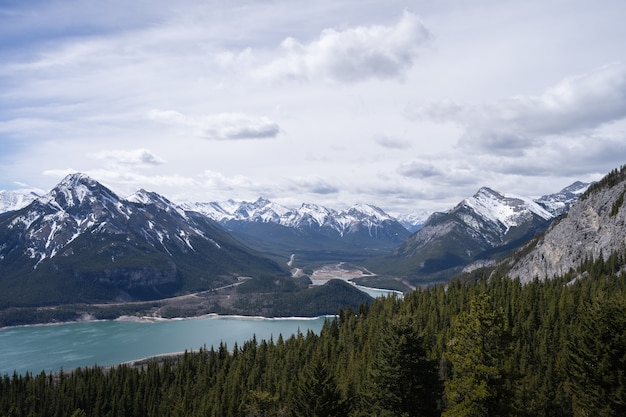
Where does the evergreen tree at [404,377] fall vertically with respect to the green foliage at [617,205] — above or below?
below

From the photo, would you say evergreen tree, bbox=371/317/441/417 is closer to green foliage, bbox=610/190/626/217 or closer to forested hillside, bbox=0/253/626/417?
forested hillside, bbox=0/253/626/417

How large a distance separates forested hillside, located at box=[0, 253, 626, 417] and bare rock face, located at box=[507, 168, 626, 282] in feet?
52.5

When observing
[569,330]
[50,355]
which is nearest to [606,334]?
[569,330]

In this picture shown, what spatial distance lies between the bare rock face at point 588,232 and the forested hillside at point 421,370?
16.0 m

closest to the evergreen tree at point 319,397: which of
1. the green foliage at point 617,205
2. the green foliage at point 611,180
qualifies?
the green foliage at point 617,205

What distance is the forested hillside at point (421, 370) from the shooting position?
2366cm

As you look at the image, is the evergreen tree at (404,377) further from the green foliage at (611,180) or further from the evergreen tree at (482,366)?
the green foliage at (611,180)

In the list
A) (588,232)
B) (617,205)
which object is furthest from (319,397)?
(588,232)

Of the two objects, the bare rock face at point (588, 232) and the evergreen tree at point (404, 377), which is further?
the bare rock face at point (588, 232)

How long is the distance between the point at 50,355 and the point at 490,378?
20578cm

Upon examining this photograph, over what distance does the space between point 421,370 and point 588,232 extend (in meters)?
168

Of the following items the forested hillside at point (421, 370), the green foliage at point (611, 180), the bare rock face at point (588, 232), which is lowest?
the forested hillside at point (421, 370)

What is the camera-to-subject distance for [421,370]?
26234 millimetres

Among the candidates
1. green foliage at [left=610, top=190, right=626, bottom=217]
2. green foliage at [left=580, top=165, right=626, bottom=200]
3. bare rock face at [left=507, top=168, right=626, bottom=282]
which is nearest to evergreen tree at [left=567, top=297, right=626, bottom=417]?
bare rock face at [left=507, top=168, right=626, bottom=282]
